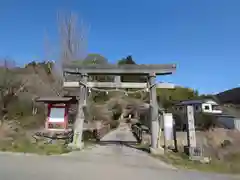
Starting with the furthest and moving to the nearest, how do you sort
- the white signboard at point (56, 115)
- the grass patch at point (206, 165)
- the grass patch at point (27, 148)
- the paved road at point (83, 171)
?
the white signboard at point (56, 115), the grass patch at point (27, 148), the grass patch at point (206, 165), the paved road at point (83, 171)

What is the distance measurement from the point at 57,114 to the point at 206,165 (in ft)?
41.2

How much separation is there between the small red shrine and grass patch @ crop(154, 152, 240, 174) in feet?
31.6

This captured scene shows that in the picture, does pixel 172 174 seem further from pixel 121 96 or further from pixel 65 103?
pixel 121 96

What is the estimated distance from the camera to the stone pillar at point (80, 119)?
12.5m

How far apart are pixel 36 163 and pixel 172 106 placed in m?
36.7

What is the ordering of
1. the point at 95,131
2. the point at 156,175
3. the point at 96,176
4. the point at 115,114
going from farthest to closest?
the point at 115,114 → the point at 95,131 → the point at 156,175 → the point at 96,176

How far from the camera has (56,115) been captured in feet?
62.7

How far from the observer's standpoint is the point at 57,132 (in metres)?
17.4

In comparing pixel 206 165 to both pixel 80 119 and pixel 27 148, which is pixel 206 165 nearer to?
pixel 80 119

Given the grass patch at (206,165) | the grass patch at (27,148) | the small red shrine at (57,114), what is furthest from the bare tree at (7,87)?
the grass patch at (206,165)

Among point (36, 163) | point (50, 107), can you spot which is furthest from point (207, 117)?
point (36, 163)

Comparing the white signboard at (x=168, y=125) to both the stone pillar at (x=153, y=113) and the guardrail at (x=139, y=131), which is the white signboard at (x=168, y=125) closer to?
the stone pillar at (x=153, y=113)

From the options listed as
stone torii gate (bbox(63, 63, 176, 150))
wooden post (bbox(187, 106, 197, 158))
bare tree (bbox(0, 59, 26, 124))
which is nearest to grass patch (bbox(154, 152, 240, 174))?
wooden post (bbox(187, 106, 197, 158))

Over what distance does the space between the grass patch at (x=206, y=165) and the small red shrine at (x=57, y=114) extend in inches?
380
